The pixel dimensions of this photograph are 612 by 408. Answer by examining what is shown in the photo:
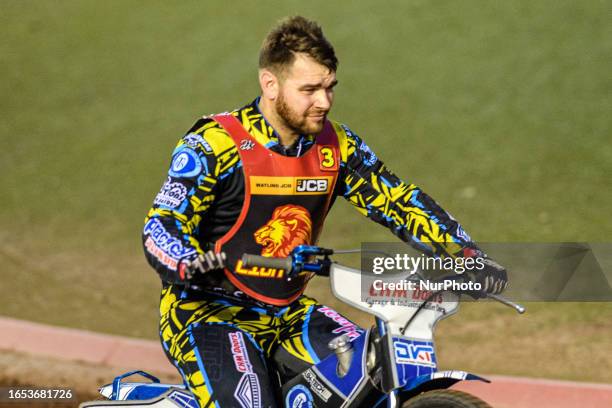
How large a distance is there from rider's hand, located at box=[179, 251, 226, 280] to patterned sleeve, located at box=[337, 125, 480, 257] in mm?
1088

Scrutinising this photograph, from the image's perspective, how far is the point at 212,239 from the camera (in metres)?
A: 3.88

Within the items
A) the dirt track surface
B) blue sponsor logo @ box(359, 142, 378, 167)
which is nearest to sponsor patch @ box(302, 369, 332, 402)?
blue sponsor logo @ box(359, 142, 378, 167)

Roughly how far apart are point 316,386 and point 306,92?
1.12 meters

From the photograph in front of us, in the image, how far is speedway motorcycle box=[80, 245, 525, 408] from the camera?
A: 3275 mm

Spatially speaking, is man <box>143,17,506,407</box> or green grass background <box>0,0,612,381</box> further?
green grass background <box>0,0,612,381</box>

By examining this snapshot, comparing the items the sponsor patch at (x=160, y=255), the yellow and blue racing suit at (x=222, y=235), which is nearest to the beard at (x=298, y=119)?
the yellow and blue racing suit at (x=222, y=235)

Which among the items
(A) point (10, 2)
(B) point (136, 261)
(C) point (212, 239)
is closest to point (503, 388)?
(C) point (212, 239)

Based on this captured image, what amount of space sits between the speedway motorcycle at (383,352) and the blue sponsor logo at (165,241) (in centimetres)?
22

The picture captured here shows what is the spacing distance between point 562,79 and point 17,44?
812cm

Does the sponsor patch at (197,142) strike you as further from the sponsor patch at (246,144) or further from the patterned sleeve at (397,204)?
the patterned sleeve at (397,204)

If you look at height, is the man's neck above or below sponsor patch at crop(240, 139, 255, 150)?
above

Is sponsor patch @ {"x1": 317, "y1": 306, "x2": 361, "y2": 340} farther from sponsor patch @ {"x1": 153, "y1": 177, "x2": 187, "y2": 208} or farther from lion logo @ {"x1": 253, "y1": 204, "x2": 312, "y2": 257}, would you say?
sponsor patch @ {"x1": 153, "y1": 177, "x2": 187, "y2": 208}

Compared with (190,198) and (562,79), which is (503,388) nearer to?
(190,198)

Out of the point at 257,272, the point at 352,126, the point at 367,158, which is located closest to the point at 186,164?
the point at 257,272
